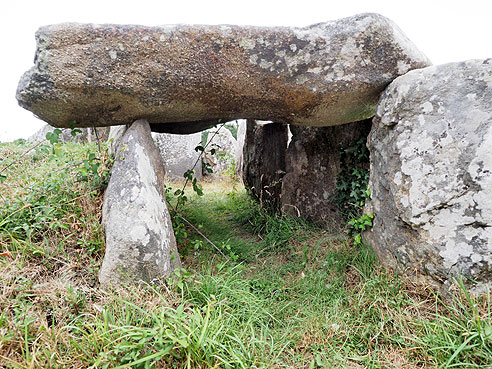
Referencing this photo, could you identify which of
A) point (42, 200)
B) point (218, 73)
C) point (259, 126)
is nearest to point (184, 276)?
point (42, 200)

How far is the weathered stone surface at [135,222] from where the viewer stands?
2137 millimetres

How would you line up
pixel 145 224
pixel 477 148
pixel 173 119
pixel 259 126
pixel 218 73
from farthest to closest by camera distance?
1. pixel 259 126
2. pixel 173 119
3. pixel 218 73
4. pixel 145 224
5. pixel 477 148

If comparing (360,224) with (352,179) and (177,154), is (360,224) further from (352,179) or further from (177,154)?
(177,154)

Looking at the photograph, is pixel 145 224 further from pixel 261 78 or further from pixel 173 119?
pixel 261 78

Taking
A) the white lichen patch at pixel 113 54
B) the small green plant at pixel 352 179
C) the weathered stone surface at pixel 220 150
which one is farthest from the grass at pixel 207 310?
the weathered stone surface at pixel 220 150

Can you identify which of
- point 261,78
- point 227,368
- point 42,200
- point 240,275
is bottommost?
point 240,275

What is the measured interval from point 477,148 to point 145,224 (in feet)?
7.30

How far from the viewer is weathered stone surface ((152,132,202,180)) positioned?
7.28m

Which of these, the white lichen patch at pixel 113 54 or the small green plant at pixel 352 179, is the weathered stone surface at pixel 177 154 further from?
the white lichen patch at pixel 113 54

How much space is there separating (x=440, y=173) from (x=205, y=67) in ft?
6.08

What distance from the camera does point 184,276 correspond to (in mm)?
2277

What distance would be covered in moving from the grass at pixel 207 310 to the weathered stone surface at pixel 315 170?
0.63m

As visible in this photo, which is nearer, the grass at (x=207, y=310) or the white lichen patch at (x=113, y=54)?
the grass at (x=207, y=310)

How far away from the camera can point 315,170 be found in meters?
3.67
